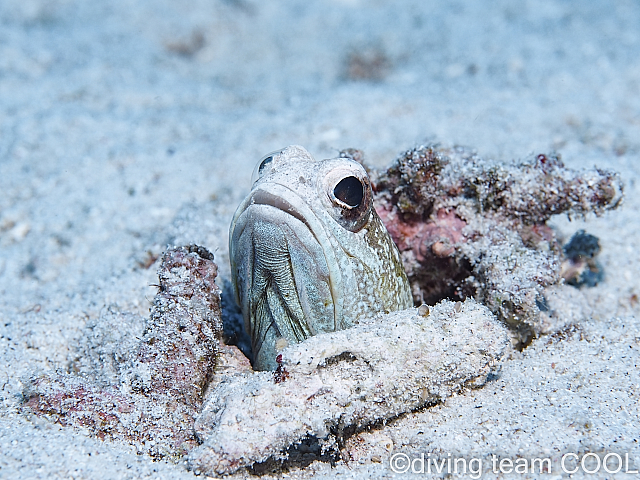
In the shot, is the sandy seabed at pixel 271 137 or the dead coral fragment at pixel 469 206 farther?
the dead coral fragment at pixel 469 206

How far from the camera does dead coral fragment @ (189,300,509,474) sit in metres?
2.05

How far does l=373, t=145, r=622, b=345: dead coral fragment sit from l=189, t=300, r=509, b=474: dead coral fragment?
74 centimetres

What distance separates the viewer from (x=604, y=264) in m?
3.97

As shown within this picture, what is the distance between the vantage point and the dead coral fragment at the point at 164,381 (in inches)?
87.1

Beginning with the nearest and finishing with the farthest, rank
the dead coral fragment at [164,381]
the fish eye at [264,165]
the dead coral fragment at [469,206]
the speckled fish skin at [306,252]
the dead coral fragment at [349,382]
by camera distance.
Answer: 1. the dead coral fragment at [349,382]
2. the dead coral fragment at [164,381]
3. the speckled fish skin at [306,252]
4. the fish eye at [264,165]
5. the dead coral fragment at [469,206]

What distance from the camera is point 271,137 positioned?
5.72m

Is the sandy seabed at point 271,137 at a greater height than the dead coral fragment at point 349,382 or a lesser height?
greater

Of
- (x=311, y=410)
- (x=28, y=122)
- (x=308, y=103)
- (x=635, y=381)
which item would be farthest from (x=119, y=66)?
(x=635, y=381)

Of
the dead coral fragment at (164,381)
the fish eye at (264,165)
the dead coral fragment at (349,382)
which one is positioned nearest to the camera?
the dead coral fragment at (349,382)

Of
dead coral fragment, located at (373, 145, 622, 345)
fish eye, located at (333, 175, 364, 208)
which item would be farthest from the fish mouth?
dead coral fragment, located at (373, 145, 622, 345)

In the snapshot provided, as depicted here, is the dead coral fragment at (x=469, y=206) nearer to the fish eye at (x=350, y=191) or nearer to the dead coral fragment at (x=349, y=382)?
the dead coral fragment at (x=349, y=382)

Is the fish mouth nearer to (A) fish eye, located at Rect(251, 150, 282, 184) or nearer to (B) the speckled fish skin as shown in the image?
(B) the speckled fish skin

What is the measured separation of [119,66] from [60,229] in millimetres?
4453

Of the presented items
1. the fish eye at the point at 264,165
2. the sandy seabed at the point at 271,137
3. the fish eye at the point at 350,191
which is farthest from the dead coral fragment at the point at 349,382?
the fish eye at the point at 264,165
